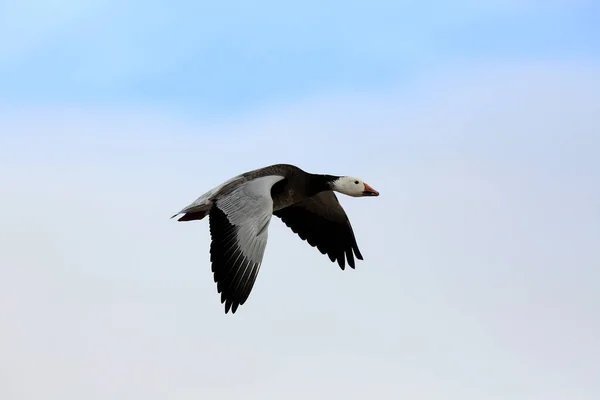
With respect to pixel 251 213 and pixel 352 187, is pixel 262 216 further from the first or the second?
pixel 352 187

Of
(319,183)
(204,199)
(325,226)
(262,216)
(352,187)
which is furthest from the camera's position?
(325,226)

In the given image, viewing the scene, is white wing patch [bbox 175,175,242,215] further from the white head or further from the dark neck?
the white head

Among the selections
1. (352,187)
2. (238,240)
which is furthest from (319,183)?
(238,240)

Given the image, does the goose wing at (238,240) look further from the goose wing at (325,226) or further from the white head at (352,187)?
the goose wing at (325,226)

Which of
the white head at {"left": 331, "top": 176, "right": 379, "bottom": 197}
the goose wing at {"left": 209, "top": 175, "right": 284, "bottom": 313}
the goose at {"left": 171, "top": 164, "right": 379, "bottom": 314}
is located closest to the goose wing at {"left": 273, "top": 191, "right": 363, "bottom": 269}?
the goose at {"left": 171, "top": 164, "right": 379, "bottom": 314}

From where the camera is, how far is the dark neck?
1669 centimetres

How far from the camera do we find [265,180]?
1547cm

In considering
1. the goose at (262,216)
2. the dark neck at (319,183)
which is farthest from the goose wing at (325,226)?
the dark neck at (319,183)

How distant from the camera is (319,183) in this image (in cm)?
1688

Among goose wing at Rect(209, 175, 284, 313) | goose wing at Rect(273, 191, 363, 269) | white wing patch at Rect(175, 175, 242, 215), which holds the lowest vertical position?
goose wing at Rect(209, 175, 284, 313)

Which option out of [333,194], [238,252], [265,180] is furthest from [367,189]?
[238,252]

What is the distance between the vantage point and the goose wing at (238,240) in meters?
13.8

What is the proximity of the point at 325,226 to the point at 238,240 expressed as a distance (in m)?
4.10

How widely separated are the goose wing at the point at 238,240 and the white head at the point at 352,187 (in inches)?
92.5
